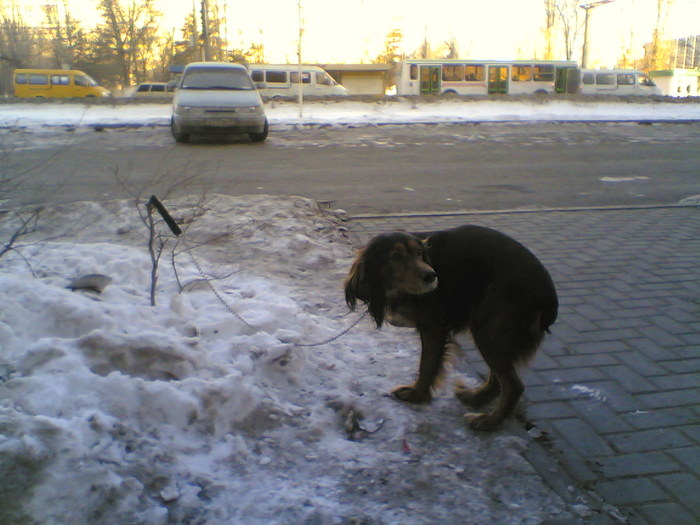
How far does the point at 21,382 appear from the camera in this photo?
2.55 meters

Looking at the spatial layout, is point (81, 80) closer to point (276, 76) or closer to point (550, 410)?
point (276, 76)

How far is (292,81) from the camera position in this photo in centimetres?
3434

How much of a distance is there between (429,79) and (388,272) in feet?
119

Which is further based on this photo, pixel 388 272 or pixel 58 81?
pixel 58 81

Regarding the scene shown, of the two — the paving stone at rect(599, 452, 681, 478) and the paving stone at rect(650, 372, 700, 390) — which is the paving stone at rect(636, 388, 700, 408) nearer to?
the paving stone at rect(650, 372, 700, 390)

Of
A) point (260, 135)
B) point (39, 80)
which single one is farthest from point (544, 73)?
point (39, 80)

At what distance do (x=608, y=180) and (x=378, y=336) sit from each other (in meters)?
7.95

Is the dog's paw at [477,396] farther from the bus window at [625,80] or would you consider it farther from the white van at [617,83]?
the bus window at [625,80]

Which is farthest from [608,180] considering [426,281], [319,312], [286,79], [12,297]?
[286,79]

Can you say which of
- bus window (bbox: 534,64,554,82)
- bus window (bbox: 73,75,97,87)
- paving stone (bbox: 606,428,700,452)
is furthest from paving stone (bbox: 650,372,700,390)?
bus window (bbox: 73,75,97,87)

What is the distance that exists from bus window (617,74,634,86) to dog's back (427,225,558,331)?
4010 centimetres

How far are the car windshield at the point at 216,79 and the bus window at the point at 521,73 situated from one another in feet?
85.0

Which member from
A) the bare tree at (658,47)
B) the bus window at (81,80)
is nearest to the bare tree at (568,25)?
the bare tree at (658,47)

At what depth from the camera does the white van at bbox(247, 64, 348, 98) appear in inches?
1284
